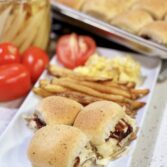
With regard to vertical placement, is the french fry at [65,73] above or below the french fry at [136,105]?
above

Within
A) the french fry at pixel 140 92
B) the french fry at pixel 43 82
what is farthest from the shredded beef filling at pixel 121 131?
the french fry at pixel 43 82

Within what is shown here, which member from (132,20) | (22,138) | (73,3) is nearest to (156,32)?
(132,20)

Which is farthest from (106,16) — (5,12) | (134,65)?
(5,12)

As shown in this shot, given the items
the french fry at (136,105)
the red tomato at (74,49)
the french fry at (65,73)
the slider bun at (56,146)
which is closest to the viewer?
the slider bun at (56,146)

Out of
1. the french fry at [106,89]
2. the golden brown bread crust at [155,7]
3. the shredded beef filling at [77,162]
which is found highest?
the golden brown bread crust at [155,7]

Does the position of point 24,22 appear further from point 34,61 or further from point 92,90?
point 92,90

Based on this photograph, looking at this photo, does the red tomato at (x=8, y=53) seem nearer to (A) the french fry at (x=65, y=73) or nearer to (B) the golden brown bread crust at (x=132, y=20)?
(A) the french fry at (x=65, y=73)
